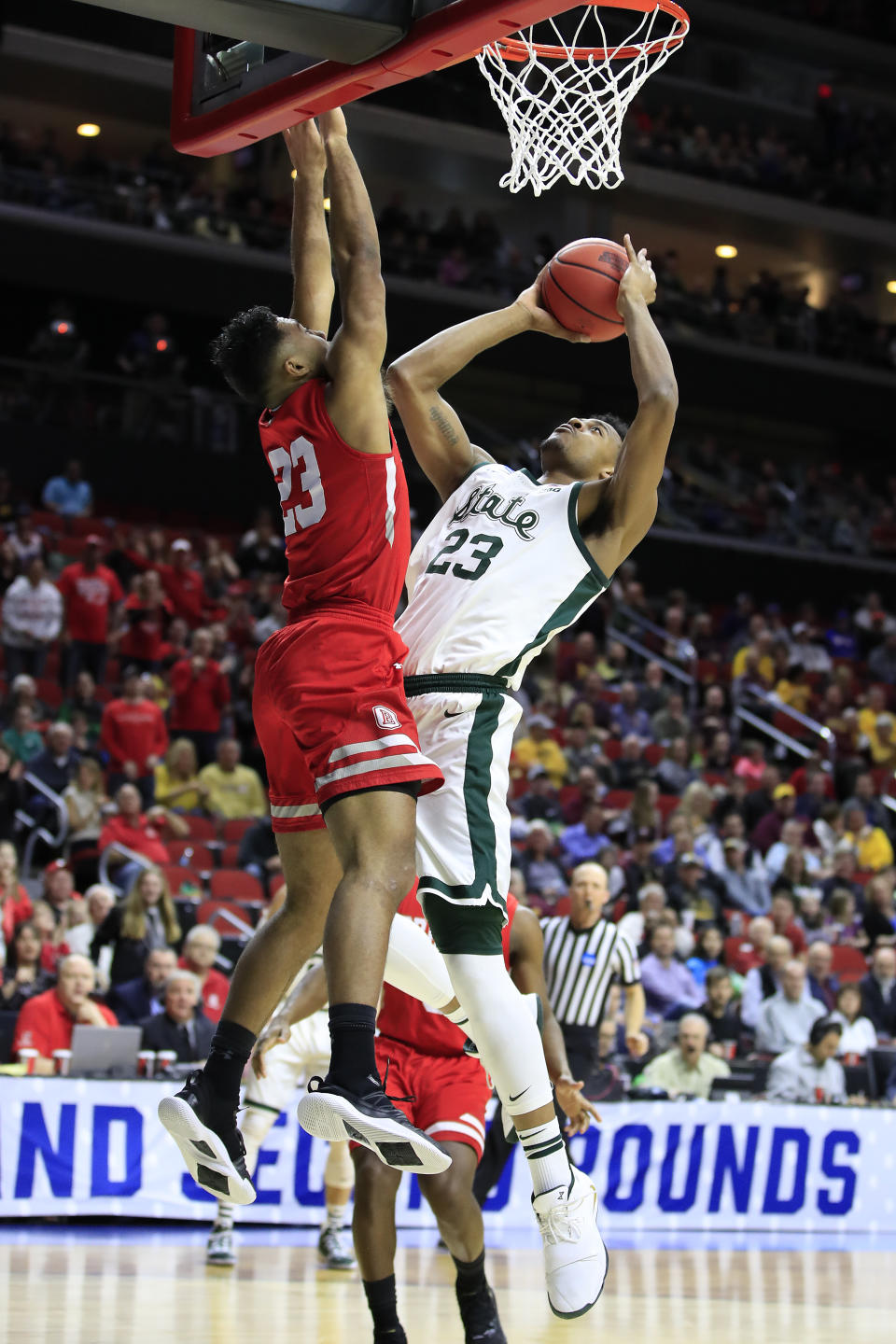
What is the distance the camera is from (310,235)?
5.09m

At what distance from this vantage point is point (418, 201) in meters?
28.1

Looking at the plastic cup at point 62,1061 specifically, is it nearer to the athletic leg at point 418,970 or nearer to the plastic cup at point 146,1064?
the plastic cup at point 146,1064

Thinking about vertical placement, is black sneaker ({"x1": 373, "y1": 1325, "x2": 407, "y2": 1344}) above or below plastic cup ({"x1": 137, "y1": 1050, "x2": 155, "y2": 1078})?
above

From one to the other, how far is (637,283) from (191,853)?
9135 millimetres

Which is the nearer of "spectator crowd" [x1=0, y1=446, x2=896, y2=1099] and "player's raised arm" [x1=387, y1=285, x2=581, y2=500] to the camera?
"player's raised arm" [x1=387, y1=285, x2=581, y2=500]

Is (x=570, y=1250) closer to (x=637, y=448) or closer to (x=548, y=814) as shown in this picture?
(x=637, y=448)

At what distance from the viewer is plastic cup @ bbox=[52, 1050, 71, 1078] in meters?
9.85

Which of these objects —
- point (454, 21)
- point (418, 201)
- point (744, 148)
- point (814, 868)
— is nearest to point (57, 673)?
point (814, 868)

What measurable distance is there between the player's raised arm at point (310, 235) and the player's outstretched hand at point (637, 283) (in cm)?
89

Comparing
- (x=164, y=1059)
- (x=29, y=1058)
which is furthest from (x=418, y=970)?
(x=29, y=1058)

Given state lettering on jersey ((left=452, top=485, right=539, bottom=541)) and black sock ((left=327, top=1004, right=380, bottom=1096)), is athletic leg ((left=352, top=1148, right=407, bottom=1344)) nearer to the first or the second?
black sock ((left=327, top=1004, right=380, bottom=1096))

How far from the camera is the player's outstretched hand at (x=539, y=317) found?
5.38 m

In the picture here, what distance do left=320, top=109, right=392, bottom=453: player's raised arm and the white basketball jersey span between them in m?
0.54

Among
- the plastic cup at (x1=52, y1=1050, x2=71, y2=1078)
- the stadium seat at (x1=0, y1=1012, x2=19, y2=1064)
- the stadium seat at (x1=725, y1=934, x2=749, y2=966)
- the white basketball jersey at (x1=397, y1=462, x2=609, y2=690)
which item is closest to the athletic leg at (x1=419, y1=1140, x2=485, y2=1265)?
the white basketball jersey at (x1=397, y1=462, x2=609, y2=690)
